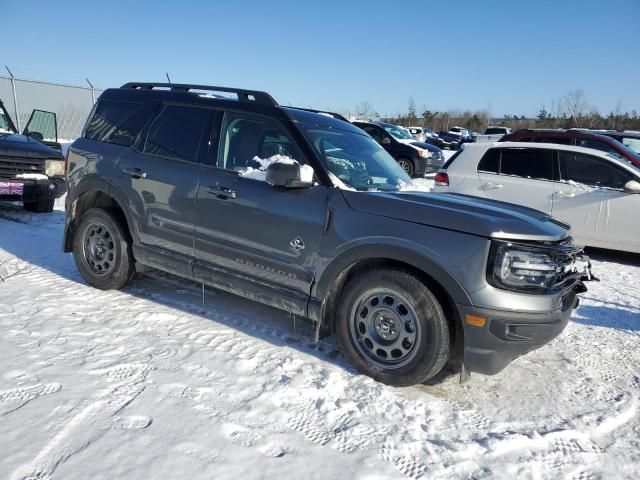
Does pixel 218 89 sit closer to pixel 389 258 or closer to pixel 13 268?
pixel 389 258

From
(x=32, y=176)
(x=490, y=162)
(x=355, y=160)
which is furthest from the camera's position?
(x=490, y=162)

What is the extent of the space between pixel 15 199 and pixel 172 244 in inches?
189

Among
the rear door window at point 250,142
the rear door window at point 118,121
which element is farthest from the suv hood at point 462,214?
the rear door window at point 118,121

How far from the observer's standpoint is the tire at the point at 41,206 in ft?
26.7

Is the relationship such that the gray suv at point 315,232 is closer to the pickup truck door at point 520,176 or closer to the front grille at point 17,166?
the front grille at point 17,166

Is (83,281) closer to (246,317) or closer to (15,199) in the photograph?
(246,317)

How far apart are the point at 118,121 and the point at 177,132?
2.73ft

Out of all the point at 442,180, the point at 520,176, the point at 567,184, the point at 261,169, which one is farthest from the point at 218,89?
the point at 567,184

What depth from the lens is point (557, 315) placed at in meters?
3.13

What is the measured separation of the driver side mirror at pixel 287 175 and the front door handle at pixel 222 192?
465mm

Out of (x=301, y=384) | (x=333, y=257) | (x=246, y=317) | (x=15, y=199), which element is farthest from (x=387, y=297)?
(x=15, y=199)

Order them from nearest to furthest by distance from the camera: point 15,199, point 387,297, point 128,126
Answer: point 387,297 < point 128,126 < point 15,199

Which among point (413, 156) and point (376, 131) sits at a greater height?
point (376, 131)

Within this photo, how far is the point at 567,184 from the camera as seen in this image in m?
7.37
